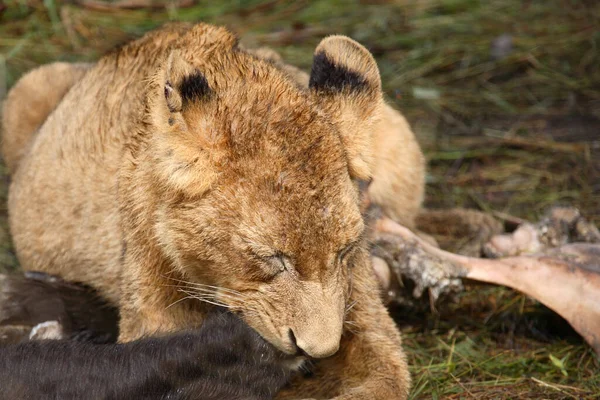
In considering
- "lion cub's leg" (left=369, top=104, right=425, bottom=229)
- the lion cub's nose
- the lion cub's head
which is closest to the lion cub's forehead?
the lion cub's head

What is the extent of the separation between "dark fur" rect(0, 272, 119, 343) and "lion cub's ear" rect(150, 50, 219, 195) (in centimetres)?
139

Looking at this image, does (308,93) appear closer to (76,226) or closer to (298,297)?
(298,297)

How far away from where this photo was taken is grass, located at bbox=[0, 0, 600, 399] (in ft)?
17.1

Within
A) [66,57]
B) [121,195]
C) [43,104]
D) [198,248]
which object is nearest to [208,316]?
[198,248]

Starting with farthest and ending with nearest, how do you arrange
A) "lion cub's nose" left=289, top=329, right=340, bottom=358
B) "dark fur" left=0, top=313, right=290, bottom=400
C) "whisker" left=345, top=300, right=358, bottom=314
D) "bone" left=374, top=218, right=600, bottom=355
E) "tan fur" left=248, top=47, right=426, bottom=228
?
"tan fur" left=248, top=47, right=426, bottom=228 → "bone" left=374, top=218, right=600, bottom=355 → "whisker" left=345, top=300, right=358, bottom=314 → "dark fur" left=0, top=313, right=290, bottom=400 → "lion cub's nose" left=289, top=329, right=340, bottom=358

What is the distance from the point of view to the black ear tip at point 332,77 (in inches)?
156

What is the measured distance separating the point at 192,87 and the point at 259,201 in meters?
0.49

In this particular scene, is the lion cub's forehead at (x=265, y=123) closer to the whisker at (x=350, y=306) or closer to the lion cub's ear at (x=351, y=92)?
the lion cub's ear at (x=351, y=92)

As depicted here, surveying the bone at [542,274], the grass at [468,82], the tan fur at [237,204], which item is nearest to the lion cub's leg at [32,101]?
the grass at [468,82]

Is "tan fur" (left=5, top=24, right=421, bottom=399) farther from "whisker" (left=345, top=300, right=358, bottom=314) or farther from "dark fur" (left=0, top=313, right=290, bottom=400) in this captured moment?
"dark fur" (left=0, top=313, right=290, bottom=400)

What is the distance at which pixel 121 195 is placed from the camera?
13.5 feet

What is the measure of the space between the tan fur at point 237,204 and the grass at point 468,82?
1.08 metres

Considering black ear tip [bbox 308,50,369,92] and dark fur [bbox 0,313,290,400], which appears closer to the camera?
dark fur [bbox 0,313,290,400]

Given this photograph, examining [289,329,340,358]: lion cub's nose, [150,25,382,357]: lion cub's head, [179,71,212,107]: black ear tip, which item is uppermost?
[179,71,212,107]: black ear tip
